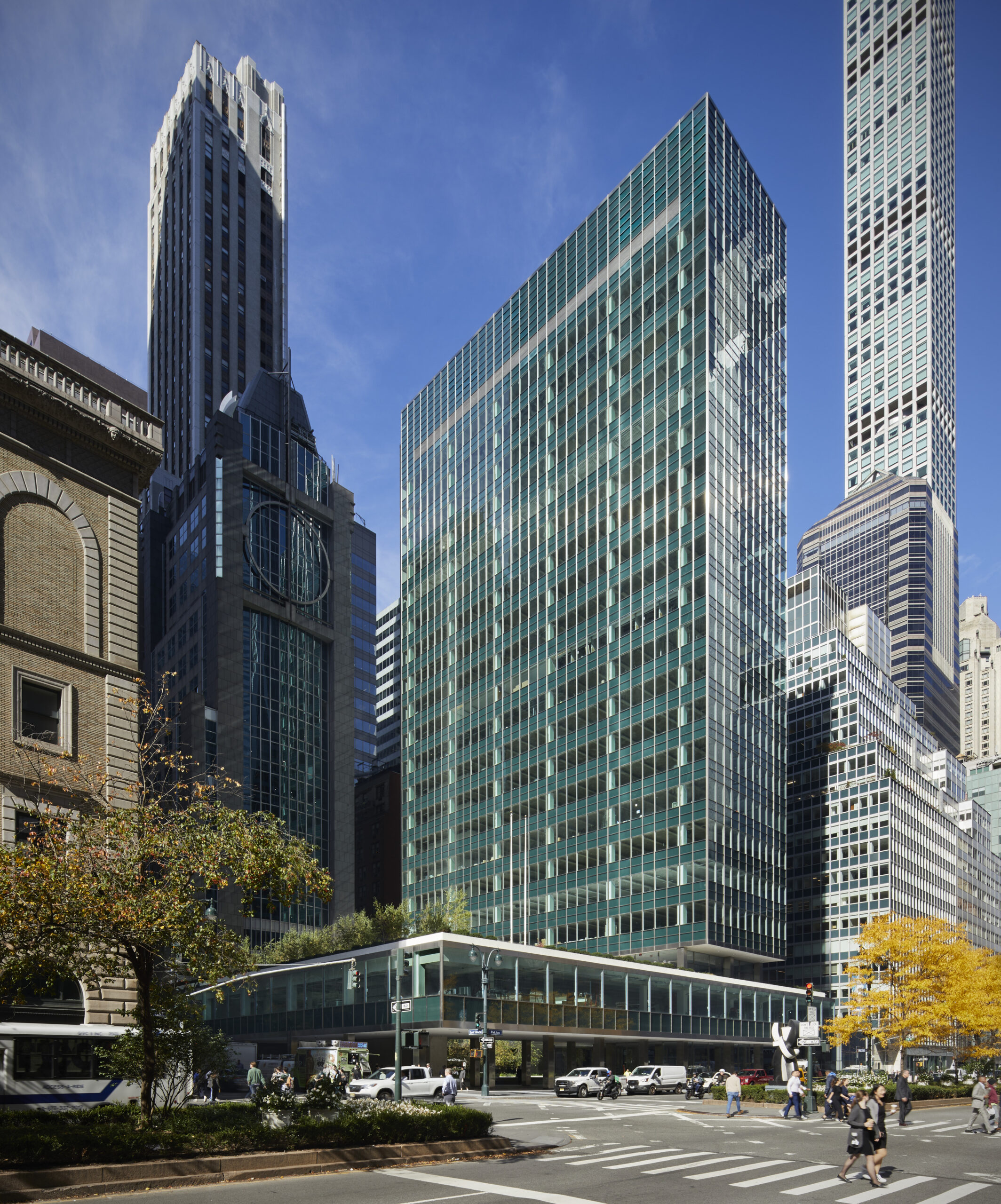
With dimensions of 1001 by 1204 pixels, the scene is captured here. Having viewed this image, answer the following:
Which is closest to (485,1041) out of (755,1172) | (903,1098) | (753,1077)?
(903,1098)

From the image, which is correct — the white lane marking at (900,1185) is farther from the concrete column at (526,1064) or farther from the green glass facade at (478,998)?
the concrete column at (526,1064)

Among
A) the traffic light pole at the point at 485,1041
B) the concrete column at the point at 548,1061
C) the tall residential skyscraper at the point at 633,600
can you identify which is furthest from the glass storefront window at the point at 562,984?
the tall residential skyscraper at the point at 633,600

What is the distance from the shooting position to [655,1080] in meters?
59.4

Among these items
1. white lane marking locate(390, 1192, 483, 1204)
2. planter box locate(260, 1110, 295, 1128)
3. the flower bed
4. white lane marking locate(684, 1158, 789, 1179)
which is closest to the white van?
white lane marking locate(684, 1158, 789, 1179)

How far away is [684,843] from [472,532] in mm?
51870

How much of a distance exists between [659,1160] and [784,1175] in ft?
11.6

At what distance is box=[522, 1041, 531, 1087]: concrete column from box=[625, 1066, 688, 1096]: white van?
847 centimetres

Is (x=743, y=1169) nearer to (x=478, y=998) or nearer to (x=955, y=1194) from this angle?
(x=955, y=1194)

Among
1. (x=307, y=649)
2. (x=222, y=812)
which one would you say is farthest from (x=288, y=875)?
(x=307, y=649)

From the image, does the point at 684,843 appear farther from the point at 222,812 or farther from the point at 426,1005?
the point at 222,812

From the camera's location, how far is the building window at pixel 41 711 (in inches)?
1240

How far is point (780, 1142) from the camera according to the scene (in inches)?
1255

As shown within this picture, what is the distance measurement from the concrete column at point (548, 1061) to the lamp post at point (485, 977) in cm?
840

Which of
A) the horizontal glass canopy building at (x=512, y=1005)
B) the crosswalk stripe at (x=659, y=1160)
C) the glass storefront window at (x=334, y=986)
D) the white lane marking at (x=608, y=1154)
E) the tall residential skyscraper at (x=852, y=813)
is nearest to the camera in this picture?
the crosswalk stripe at (x=659, y=1160)
